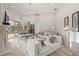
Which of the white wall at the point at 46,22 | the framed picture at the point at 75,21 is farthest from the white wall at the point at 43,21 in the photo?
the framed picture at the point at 75,21

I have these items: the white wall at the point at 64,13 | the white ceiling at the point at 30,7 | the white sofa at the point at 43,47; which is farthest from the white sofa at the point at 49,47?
the white ceiling at the point at 30,7

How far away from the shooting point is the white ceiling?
5.92 ft

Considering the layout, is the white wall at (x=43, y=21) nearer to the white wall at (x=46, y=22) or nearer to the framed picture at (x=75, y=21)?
the white wall at (x=46, y=22)

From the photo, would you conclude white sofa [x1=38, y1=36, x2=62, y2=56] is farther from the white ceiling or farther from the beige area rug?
the white ceiling

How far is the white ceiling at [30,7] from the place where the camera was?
1.80 meters

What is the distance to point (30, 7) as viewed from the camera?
1.82 metres

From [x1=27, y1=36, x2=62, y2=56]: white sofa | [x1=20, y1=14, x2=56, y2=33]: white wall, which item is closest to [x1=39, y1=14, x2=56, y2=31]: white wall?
[x1=20, y1=14, x2=56, y2=33]: white wall

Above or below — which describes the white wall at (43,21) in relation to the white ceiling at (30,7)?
below

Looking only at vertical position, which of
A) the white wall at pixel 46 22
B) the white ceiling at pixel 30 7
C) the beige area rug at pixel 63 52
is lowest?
the beige area rug at pixel 63 52

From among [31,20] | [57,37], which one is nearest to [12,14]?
[31,20]

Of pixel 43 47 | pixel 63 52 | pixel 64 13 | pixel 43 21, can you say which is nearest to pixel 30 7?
pixel 43 21

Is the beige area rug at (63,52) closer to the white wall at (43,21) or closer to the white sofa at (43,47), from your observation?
the white sofa at (43,47)

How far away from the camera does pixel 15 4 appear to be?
5.95 ft

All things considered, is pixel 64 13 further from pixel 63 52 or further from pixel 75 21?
pixel 63 52
